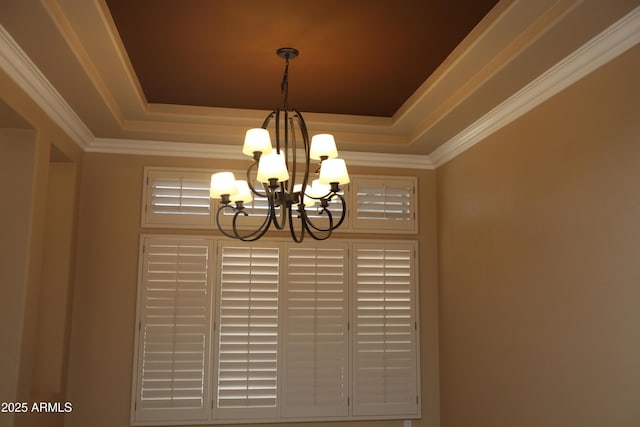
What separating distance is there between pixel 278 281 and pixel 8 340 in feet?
6.12

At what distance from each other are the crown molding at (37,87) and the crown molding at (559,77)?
256 centimetres

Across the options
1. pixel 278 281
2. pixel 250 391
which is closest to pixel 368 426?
pixel 250 391

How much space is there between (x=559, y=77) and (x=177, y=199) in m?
2.73

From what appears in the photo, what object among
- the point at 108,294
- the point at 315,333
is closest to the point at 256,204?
the point at 315,333

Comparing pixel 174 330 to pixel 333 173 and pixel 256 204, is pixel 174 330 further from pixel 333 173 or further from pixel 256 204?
pixel 333 173

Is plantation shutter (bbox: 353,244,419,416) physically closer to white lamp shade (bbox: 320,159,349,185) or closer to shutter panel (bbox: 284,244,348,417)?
shutter panel (bbox: 284,244,348,417)

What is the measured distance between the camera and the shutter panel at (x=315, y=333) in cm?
417

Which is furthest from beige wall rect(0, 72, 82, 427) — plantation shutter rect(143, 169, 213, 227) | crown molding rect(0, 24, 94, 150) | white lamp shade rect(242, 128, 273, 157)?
white lamp shade rect(242, 128, 273, 157)

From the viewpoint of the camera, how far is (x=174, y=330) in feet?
13.4

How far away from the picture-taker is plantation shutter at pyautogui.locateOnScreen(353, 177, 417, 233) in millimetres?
4434

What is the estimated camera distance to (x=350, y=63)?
3137mm

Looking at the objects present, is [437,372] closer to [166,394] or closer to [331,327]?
[331,327]

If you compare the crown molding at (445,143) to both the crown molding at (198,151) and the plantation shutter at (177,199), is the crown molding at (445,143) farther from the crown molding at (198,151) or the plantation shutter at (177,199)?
the plantation shutter at (177,199)

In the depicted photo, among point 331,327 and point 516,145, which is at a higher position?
point 516,145
